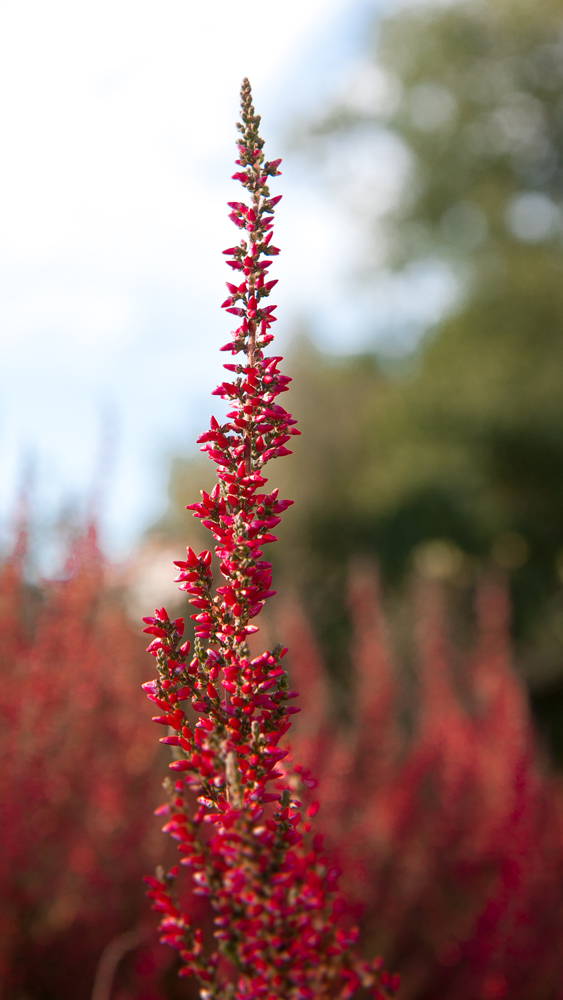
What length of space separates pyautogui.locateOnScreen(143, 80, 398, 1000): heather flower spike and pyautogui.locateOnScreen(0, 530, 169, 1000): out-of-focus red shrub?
1550 millimetres

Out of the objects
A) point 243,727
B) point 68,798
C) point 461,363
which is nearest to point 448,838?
point 68,798

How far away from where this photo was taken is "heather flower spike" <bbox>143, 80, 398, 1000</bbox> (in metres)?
1.02

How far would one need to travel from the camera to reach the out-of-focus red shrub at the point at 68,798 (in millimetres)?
2723

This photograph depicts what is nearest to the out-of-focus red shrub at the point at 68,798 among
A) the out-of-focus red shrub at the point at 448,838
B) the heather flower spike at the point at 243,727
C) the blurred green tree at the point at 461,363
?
the out-of-focus red shrub at the point at 448,838

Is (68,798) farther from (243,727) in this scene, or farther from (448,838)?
(243,727)

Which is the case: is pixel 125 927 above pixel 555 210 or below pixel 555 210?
below

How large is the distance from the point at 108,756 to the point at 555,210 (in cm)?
1712

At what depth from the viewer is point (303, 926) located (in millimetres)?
1117

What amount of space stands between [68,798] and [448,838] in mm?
1909

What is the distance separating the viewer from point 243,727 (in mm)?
1132

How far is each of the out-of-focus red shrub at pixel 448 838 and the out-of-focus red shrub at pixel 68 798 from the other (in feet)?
2.43

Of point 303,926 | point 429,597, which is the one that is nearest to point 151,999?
point 303,926

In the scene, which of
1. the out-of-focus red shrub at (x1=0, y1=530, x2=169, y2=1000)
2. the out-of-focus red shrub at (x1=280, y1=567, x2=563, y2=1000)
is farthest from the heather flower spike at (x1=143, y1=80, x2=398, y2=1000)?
the out-of-focus red shrub at (x1=0, y1=530, x2=169, y2=1000)

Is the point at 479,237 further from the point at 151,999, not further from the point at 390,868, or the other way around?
the point at 151,999
